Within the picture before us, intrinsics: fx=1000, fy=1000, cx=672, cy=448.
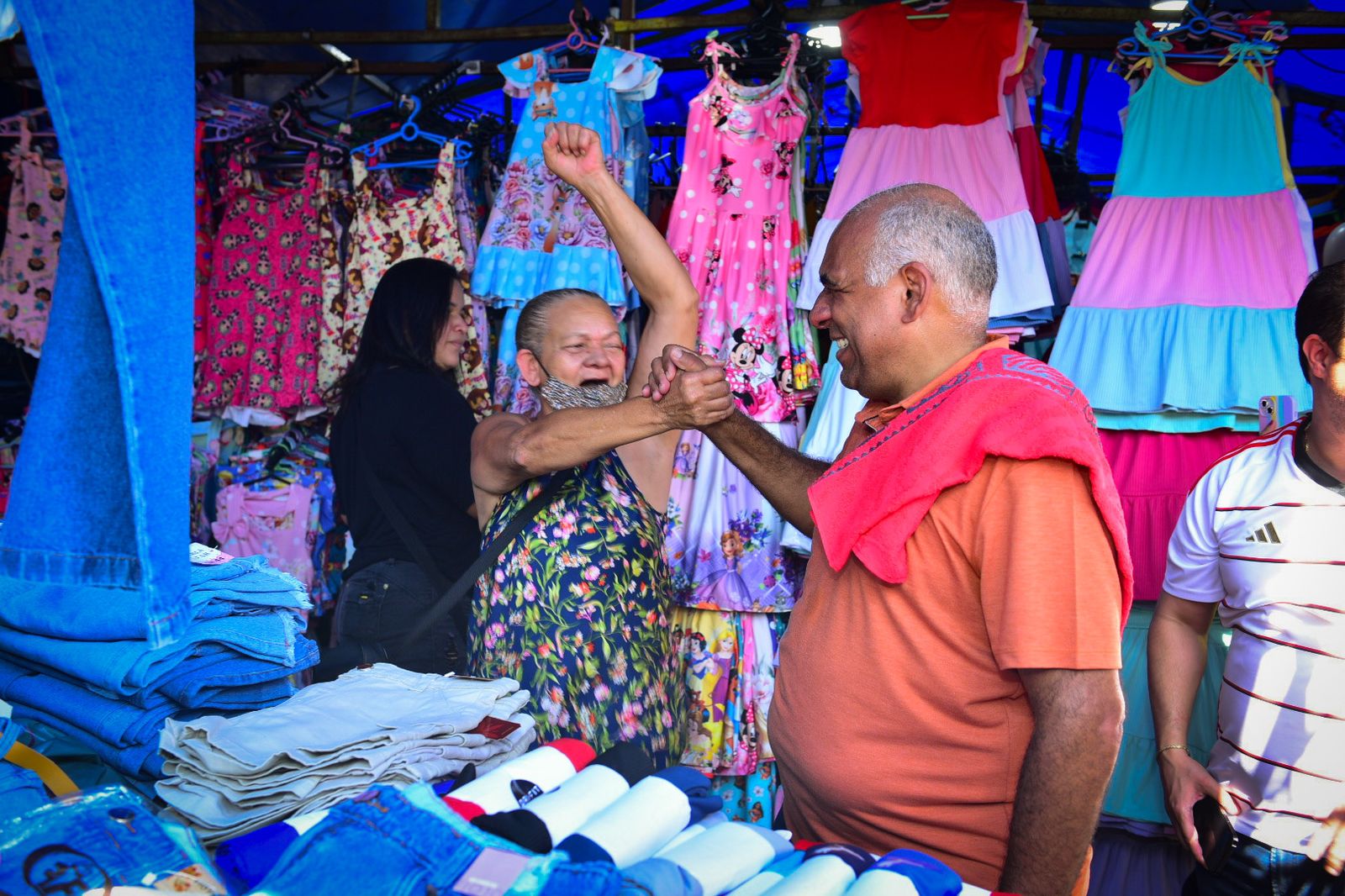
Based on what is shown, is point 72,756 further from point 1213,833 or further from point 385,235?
point 385,235

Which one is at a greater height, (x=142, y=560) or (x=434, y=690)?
(x=142, y=560)

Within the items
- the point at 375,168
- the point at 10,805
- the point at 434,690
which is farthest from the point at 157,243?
the point at 375,168

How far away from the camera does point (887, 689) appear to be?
5.82 feet

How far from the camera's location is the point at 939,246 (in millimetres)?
1889

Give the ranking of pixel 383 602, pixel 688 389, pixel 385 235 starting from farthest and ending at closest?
pixel 385 235 < pixel 383 602 < pixel 688 389

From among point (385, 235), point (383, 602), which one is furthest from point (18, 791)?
point (385, 235)

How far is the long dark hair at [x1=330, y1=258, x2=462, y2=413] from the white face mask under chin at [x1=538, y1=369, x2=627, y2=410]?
3.04ft

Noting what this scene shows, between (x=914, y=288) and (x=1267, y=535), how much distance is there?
3.71 ft

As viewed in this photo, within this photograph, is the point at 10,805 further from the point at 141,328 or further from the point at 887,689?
the point at 887,689

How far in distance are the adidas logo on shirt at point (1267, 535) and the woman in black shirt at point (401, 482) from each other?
2194 millimetres

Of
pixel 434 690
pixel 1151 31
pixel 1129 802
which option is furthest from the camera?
pixel 1151 31

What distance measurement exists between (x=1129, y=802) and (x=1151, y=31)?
2.59 m

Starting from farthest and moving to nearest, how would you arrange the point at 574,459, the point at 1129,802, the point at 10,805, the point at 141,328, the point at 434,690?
the point at 1129,802, the point at 574,459, the point at 434,690, the point at 10,805, the point at 141,328

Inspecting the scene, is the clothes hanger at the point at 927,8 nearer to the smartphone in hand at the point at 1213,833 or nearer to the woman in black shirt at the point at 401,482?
the woman in black shirt at the point at 401,482
